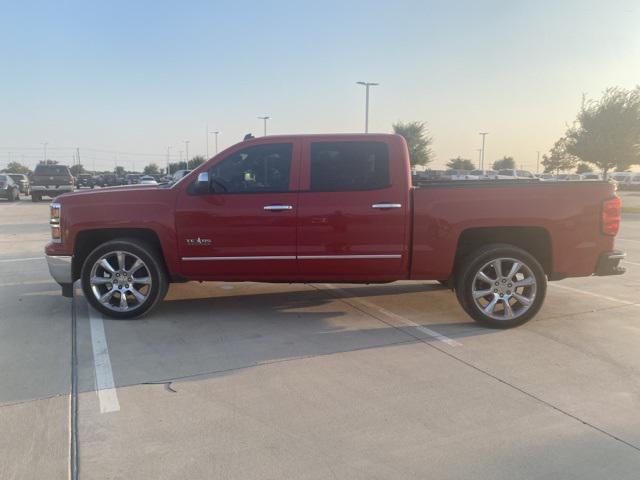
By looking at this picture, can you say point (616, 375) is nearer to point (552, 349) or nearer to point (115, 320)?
point (552, 349)

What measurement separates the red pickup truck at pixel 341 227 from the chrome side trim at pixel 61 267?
42 mm

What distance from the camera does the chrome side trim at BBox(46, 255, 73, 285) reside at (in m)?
5.39

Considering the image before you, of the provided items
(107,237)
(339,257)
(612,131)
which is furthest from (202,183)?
(612,131)

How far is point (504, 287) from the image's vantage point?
518cm

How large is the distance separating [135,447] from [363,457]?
1319 millimetres

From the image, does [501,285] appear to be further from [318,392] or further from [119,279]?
[119,279]

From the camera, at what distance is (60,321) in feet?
17.5

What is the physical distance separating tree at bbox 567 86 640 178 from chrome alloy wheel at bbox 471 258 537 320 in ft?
70.1

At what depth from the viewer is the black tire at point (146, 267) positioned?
5270 millimetres

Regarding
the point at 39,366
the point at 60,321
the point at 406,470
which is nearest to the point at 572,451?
the point at 406,470

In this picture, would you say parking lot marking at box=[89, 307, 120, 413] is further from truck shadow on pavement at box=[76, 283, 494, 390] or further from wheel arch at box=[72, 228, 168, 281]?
wheel arch at box=[72, 228, 168, 281]

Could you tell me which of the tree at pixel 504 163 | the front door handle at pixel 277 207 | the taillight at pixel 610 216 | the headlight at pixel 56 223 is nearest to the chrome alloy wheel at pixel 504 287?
the taillight at pixel 610 216

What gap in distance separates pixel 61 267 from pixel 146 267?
945 mm

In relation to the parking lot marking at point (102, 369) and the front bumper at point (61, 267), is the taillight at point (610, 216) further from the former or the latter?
the front bumper at point (61, 267)
